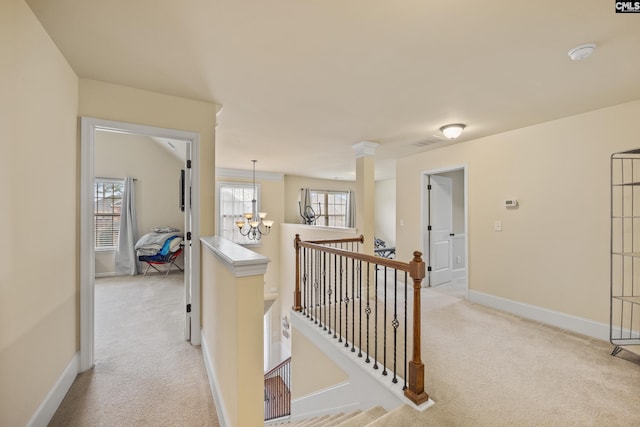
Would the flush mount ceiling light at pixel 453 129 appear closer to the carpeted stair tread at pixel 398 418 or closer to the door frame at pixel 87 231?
the carpeted stair tread at pixel 398 418

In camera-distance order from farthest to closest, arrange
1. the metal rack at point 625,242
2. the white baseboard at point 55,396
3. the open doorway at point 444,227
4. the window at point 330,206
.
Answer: the window at point 330,206
the open doorway at point 444,227
the metal rack at point 625,242
the white baseboard at point 55,396

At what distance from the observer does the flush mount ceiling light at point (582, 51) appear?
1763 millimetres

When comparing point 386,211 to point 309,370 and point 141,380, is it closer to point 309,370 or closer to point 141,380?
point 309,370

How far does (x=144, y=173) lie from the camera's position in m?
6.28

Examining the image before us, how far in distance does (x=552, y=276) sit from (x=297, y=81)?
357cm

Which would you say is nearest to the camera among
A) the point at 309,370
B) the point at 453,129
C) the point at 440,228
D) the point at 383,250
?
the point at 309,370

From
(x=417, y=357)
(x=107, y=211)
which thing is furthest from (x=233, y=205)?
(x=417, y=357)

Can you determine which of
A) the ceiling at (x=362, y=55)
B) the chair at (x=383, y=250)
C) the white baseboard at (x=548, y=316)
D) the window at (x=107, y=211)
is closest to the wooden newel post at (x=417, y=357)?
the ceiling at (x=362, y=55)

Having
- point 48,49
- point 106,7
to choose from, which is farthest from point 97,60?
point 106,7

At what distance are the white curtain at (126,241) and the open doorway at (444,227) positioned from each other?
238 inches

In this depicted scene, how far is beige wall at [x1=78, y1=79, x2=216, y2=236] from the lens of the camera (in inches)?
90.6

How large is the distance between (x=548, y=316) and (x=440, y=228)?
2.09m

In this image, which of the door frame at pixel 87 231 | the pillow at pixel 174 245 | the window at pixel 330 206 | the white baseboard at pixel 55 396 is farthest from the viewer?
the window at pixel 330 206

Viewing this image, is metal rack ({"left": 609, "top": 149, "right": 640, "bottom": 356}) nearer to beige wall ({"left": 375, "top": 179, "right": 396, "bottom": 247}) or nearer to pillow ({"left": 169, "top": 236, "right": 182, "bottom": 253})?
beige wall ({"left": 375, "top": 179, "right": 396, "bottom": 247})
